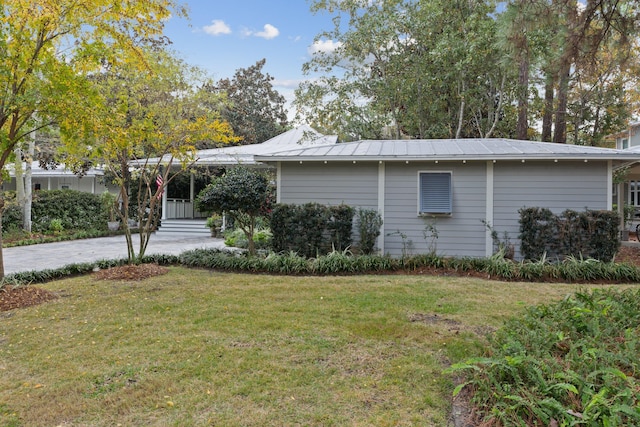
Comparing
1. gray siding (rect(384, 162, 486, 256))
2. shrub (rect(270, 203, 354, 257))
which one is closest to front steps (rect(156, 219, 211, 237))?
shrub (rect(270, 203, 354, 257))

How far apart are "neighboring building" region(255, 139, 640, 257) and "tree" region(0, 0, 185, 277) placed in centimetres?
348

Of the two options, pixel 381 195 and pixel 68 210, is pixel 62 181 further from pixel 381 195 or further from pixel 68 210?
pixel 381 195

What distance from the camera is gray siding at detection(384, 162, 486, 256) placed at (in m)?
8.36

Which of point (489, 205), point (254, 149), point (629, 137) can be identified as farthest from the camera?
point (629, 137)

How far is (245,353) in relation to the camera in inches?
139

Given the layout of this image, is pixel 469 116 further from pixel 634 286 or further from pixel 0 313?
pixel 0 313

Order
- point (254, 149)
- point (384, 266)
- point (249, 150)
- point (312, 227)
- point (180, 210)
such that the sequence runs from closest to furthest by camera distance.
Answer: point (384, 266)
point (312, 227)
point (249, 150)
point (254, 149)
point (180, 210)

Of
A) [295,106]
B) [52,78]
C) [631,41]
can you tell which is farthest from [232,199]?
[295,106]

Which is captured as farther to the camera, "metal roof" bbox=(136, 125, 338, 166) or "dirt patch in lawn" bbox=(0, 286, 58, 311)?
"metal roof" bbox=(136, 125, 338, 166)

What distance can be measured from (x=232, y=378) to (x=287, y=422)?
74 cm

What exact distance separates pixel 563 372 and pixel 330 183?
21.7ft

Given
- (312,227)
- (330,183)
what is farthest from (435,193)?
(312,227)

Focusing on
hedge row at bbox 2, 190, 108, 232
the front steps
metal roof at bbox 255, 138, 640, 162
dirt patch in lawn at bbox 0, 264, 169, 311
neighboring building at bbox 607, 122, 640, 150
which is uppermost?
neighboring building at bbox 607, 122, 640, 150

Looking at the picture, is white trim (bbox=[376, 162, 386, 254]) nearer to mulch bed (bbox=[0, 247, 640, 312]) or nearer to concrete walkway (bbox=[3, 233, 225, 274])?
mulch bed (bbox=[0, 247, 640, 312])
